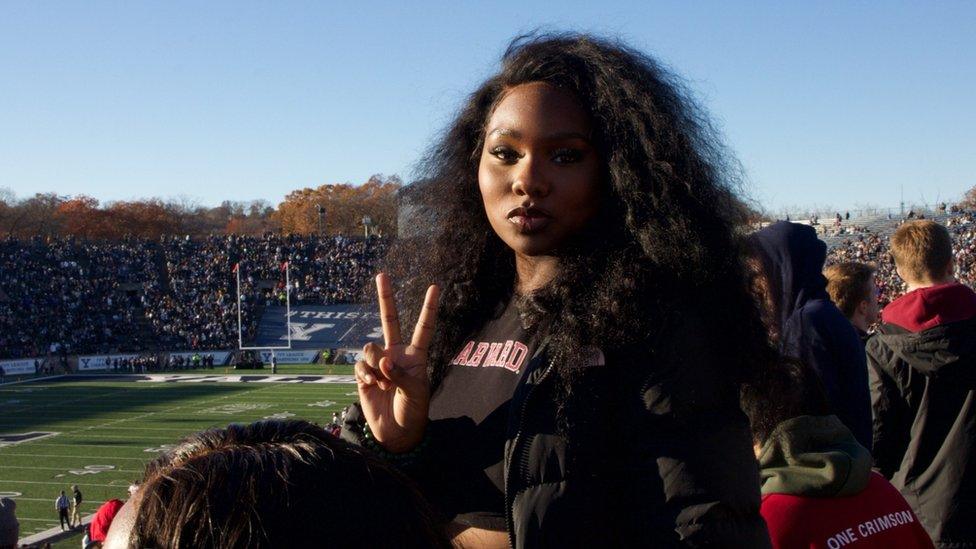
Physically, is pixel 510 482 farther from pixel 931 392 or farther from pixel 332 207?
pixel 332 207

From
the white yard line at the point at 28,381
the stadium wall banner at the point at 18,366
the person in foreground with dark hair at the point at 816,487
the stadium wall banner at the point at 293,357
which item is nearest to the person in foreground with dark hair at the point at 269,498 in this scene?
→ the person in foreground with dark hair at the point at 816,487

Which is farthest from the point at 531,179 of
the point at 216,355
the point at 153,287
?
the point at 153,287

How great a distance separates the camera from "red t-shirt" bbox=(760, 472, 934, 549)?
1652 millimetres

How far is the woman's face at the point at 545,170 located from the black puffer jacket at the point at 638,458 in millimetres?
289

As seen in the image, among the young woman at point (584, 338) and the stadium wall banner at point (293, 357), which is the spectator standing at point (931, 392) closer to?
the young woman at point (584, 338)

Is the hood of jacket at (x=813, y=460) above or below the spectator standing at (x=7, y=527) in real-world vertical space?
above

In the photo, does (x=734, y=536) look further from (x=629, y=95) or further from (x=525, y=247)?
(x=629, y=95)

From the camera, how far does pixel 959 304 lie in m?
3.20

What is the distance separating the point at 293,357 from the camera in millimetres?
36281

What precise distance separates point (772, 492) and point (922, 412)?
186 centimetres

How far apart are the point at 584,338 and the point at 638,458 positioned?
200 mm

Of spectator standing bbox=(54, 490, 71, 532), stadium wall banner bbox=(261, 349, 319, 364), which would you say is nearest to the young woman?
spectator standing bbox=(54, 490, 71, 532)

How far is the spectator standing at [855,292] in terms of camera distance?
10.8 ft

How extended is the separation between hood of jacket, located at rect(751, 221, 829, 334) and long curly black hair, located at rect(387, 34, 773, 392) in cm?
92
